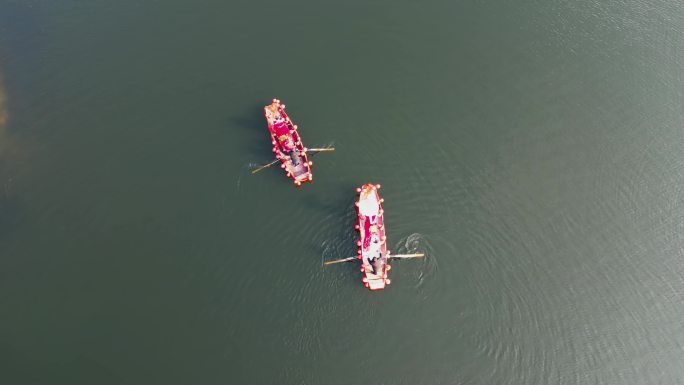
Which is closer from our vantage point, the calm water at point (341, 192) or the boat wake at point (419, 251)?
the calm water at point (341, 192)

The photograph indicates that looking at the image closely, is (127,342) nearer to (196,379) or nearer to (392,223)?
(196,379)

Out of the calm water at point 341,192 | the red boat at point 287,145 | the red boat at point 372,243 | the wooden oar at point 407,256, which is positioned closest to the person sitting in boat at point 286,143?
the red boat at point 287,145

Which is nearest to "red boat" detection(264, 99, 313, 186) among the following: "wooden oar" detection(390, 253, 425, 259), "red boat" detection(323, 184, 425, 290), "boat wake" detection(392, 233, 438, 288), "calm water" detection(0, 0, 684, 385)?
"calm water" detection(0, 0, 684, 385)

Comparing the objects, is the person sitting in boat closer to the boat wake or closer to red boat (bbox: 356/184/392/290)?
red boat (bbox: 356/184/392/290)

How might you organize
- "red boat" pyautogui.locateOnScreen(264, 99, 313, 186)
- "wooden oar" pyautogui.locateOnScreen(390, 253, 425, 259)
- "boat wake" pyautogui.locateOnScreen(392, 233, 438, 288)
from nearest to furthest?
"boat wake" pyautogui.locateOnScreen(392, 233, 438, 288) → "wooden oar" pyautogui.locateOnScreen(390, 253, 425, 259) → "red boat" pyautogui.locateOnScreen(264, 99, 313, 186)

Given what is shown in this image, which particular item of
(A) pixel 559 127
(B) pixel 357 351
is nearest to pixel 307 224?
(B) pixel 357 351

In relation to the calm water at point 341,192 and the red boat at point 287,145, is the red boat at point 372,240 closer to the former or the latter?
the calm water at point 341,192
